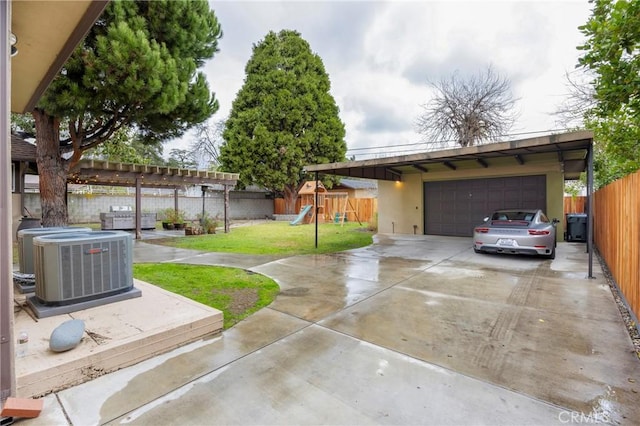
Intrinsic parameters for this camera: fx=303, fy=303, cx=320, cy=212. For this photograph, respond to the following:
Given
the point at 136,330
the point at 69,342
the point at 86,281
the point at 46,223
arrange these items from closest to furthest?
1. the point at 69,342
2. the point at 136,330
3. the point at 86,281
4. the point at 46,223

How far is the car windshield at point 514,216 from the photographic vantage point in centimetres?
723

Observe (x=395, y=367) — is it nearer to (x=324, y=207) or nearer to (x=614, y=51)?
(x=614, y=51)

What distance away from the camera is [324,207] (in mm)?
21203

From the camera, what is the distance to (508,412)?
1.95m

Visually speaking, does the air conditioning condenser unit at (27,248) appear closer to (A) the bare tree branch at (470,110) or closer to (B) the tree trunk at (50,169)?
(B) the tree trunk at (50,169)

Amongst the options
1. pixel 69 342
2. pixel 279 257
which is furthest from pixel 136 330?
pixel 279 257

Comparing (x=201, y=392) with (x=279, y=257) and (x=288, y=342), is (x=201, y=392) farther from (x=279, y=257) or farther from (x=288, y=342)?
(x=279, y=257)

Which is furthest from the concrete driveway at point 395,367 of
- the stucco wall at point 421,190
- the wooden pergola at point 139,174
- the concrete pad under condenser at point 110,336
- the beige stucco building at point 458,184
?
the wooden pergola at point 139,174

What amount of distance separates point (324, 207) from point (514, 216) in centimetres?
1445

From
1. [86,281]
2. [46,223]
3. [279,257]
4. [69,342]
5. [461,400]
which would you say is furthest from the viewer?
[46,223]

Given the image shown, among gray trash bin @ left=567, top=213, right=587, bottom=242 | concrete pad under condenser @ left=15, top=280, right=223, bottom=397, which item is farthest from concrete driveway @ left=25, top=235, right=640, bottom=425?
gray trash bin @ left=567, top=213, right=587, bottom=242

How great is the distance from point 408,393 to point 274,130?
21487 millimetres

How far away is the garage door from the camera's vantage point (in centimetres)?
990

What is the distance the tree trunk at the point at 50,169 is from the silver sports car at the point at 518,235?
11381mm
